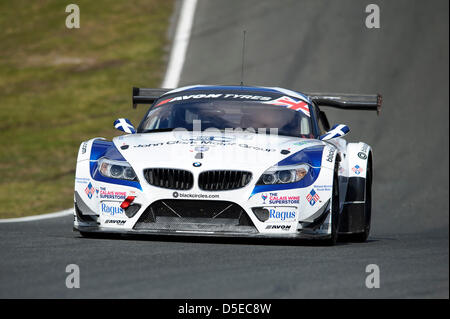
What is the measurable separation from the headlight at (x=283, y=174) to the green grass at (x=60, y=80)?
188 inches

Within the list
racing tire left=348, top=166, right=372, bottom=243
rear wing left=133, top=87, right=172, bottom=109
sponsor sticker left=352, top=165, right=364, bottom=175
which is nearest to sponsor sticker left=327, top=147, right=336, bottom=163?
sponsor sticker left=352, top=165, right=364, bottom=175

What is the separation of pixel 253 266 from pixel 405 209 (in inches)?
211

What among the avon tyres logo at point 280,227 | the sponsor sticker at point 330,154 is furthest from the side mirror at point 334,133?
the avon tyres logo at point 280,227

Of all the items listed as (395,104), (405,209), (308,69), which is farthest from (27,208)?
(308,69)

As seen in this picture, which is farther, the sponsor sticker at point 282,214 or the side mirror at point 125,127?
the side mirror at point 125,127

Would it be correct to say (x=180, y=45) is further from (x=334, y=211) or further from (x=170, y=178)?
(x=170, y=178)

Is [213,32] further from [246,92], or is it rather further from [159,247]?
[159,247]

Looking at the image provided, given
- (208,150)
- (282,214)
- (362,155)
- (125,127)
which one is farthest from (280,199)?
(125,127)

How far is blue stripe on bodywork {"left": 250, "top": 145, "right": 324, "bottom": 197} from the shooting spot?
26.5 feet

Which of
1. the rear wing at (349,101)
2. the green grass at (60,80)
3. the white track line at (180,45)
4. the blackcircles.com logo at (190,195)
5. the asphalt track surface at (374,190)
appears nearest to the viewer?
the asphalt track surface at (374,190)

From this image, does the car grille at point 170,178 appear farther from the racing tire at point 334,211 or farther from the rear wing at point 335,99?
the rear wing at point 335,99

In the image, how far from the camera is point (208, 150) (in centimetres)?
823

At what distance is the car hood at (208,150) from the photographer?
8.12 metres

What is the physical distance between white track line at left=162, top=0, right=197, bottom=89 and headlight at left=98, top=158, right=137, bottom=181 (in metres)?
11.9
